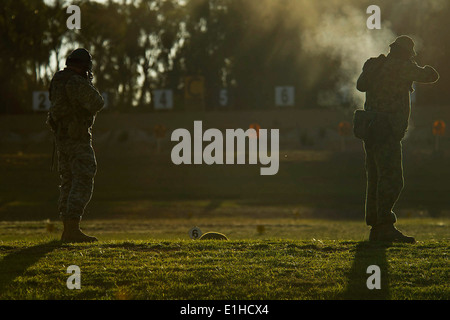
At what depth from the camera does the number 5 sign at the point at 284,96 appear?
6100 cm

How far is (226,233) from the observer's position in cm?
1822

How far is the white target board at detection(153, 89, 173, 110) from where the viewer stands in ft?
210

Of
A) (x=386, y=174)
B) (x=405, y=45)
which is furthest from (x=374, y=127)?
(x=405, y=45)

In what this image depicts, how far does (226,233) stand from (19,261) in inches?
414

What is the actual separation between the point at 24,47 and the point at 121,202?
28.2 m

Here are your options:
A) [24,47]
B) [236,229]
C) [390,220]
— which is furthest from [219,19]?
[390,220]

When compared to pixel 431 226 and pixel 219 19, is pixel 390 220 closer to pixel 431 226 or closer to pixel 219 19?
pixel 431 226

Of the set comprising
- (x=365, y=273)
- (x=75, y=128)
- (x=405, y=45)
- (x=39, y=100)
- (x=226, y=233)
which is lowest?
(x=226, y=233)

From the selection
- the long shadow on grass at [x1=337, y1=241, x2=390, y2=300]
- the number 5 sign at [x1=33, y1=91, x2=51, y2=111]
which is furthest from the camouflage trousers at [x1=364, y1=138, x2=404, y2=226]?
the number 5 sign at [x1=33, y1=91, x2=51, y2=111]

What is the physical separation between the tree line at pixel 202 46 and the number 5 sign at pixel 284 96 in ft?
4.71

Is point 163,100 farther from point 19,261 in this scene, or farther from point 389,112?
point 19,261

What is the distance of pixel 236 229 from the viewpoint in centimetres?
2020

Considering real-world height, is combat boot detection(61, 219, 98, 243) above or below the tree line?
below

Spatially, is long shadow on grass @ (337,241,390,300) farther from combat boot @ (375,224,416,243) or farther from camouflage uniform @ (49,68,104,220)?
camouflage uniform @ (49,68,104,220)
